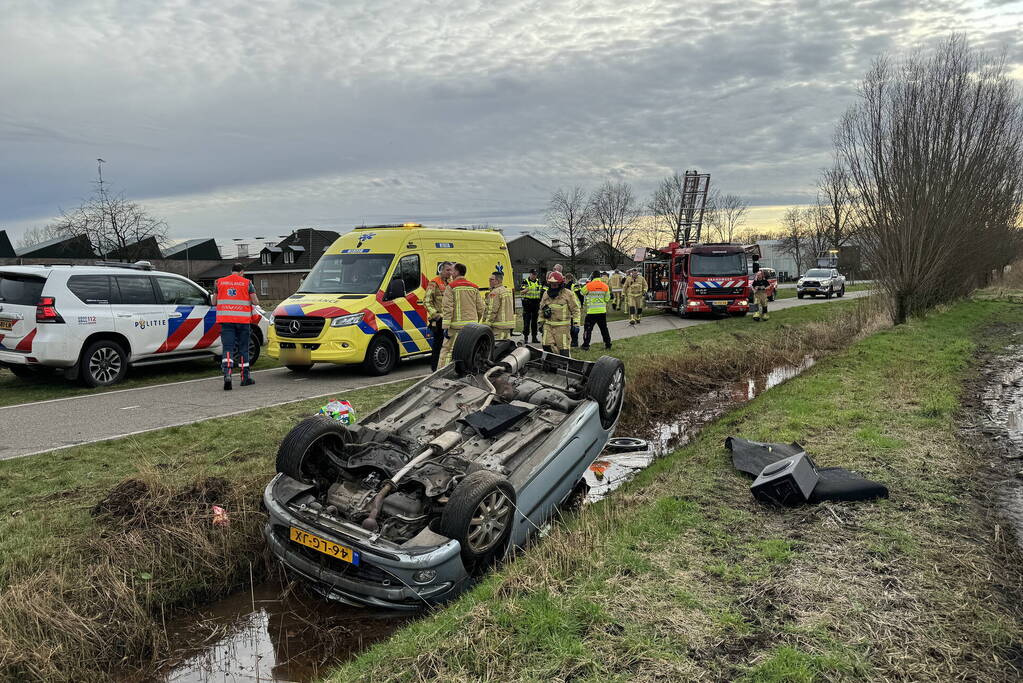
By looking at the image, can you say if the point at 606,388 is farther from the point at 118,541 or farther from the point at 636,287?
the point at 636,287

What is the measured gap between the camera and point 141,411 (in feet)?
27.4

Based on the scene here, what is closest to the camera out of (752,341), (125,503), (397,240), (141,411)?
(125,503)

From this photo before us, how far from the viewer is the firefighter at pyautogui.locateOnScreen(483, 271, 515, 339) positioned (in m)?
9.73

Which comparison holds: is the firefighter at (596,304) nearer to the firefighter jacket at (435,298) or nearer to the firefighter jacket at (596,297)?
the firefighter jacket at (596,297)

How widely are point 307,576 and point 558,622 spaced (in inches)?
65.7

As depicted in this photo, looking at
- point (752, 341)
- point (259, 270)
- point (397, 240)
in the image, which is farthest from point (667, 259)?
point (259, 270)

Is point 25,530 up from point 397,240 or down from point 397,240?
down

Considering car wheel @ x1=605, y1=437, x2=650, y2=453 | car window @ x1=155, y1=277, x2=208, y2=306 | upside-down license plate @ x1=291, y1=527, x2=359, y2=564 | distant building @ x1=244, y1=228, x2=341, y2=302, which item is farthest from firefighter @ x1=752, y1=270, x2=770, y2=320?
distant building @ x1=244, y1=228, x2=341, y2=302

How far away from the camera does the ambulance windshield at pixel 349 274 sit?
11164mm

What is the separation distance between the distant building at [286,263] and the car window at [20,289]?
48758 mm

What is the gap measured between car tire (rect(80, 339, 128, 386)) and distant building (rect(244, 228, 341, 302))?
48342 mm

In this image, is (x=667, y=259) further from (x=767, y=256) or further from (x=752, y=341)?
(x=767, y=256)

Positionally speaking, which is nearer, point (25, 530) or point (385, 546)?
point (385, 546)

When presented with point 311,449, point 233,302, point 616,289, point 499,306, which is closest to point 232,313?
point 233,302
